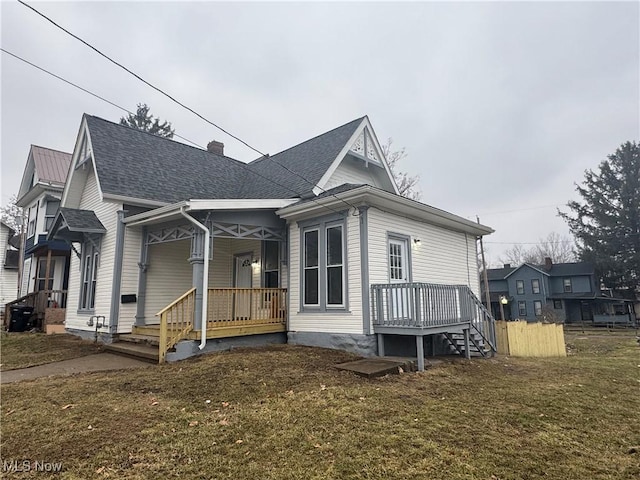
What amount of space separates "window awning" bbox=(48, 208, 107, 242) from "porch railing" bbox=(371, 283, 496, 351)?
27.9 ft

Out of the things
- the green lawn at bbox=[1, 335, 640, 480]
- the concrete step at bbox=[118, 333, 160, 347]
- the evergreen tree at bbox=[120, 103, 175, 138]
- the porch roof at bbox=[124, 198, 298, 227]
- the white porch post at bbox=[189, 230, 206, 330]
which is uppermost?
the evergreen tree at bbox=[120, 103, 175, 138]

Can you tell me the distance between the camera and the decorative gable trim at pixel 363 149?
1126 cm

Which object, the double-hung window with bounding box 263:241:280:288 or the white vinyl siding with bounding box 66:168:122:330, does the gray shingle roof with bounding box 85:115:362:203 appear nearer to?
the white vinyl siding with bounding box 66:168:122:330

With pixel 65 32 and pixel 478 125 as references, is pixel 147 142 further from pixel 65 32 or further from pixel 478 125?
pixel 478 125

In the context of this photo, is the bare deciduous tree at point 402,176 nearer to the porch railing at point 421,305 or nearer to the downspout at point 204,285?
the porch railing at point 421,305

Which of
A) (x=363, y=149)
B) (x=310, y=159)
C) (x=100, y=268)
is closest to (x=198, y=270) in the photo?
(x=100, y=268)

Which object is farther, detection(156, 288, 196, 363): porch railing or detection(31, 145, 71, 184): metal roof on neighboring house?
detection(31, 145, 71, 184): metal roof on neighboring house

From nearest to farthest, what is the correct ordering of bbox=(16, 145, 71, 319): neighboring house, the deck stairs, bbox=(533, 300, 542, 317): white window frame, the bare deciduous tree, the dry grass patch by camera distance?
1. the deck stairs
2. the dry grass patch
3. bbox=(16, 145, 71, 319): neighboring house
4. the bare deciduous tree
5. bbox=(533, 300, 542, 317): white window frame

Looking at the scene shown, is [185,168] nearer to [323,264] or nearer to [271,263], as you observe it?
[271,263]

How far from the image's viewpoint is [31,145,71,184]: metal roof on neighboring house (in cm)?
1767

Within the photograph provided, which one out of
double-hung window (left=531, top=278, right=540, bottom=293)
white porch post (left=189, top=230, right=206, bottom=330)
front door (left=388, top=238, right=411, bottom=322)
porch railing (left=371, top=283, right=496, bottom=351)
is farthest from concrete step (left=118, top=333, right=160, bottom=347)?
double-hung window (left=531, top=278, right=540, bottom=293)

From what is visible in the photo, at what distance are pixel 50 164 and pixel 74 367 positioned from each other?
15205 mm

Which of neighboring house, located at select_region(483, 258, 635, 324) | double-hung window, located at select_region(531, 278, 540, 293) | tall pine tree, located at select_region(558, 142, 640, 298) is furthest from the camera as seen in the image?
double-hung window, located at select_region(531, 278, 540, 293)

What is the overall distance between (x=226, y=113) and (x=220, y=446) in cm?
1177
